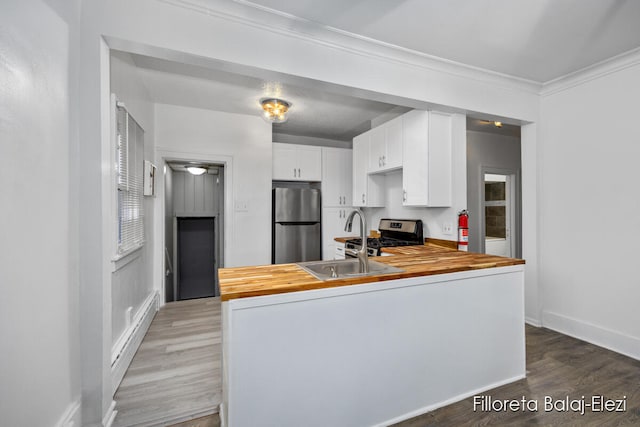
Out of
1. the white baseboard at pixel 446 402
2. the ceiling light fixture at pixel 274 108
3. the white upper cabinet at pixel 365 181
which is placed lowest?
the white baseboard at pixel 446 402

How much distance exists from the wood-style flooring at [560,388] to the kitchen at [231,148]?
0.30 metres

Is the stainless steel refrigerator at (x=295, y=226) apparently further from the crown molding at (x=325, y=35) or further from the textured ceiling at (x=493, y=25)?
the textured ceiling at (x=493, y=25)

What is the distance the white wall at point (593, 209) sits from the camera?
7.91 ft

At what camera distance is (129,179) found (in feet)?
7.62

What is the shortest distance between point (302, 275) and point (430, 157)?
6.32 feet

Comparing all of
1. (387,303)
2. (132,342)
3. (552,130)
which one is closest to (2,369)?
(132,342)

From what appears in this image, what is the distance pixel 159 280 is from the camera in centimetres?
354

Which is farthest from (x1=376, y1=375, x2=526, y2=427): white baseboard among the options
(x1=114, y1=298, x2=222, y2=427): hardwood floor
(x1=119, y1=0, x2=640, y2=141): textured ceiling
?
(x1=119, y1=0, x2=640, y2=141): textured ceiling

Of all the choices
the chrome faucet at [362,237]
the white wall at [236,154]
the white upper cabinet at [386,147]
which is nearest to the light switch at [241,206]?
the white wall at [236,154]

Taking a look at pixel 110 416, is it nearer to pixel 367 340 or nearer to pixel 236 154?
pixel 367 340

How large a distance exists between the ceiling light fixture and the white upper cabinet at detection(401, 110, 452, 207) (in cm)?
146

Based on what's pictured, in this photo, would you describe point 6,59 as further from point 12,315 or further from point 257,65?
point 257,65

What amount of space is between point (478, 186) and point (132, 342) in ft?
16.0

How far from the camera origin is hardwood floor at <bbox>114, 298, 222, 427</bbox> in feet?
5.72
